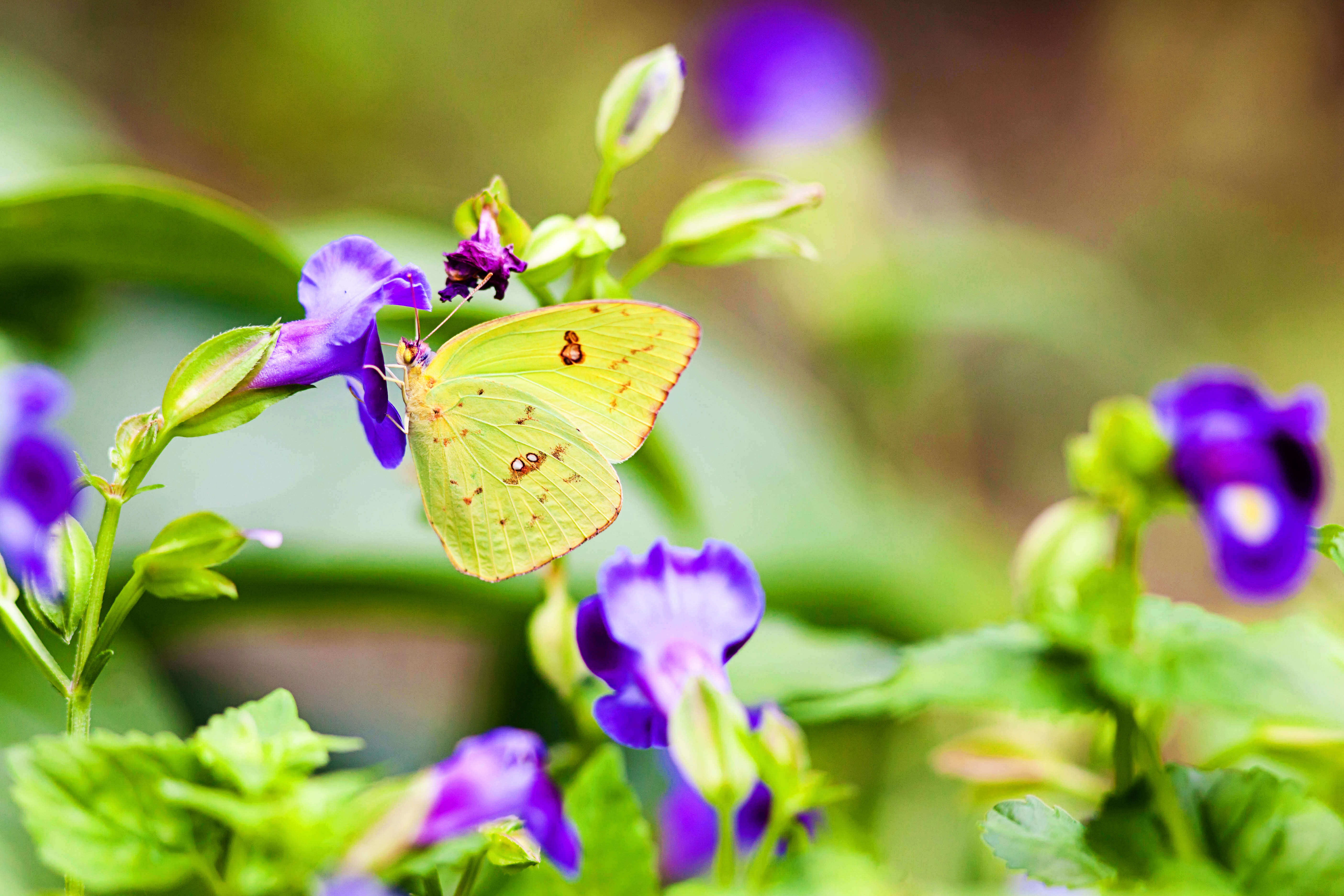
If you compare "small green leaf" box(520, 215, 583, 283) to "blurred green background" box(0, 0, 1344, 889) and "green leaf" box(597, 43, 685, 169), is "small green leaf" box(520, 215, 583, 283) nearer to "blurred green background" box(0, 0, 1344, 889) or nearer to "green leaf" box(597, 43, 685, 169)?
"green leaf" box(597, 43, 685, 169)

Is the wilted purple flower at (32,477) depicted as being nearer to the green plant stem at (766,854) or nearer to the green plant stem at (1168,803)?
the green plant stem at (766,854)

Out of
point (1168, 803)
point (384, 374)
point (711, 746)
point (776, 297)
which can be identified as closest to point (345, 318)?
point (384, 374)

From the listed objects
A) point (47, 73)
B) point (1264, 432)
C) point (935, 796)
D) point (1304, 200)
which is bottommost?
point (935, 796)

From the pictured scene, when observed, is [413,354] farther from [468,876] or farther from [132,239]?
[132,239]

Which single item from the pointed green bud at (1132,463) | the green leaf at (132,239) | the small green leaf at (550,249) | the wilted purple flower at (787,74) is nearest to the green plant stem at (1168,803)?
the pointed green bud at (1132,463)

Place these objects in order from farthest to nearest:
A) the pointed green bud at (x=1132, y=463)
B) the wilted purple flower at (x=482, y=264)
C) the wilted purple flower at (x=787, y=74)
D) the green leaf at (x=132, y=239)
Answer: the wilted purple flower at (x=787, y=74), the green leaf at (x=132, y=239), the pointed green bud at (x=1132, y=463), the wilted purple flower at (x=482, y=264)

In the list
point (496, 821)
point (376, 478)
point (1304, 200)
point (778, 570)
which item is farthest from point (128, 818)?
point (1304, 200)

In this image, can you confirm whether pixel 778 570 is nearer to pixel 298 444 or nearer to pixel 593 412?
pixel 298 444
